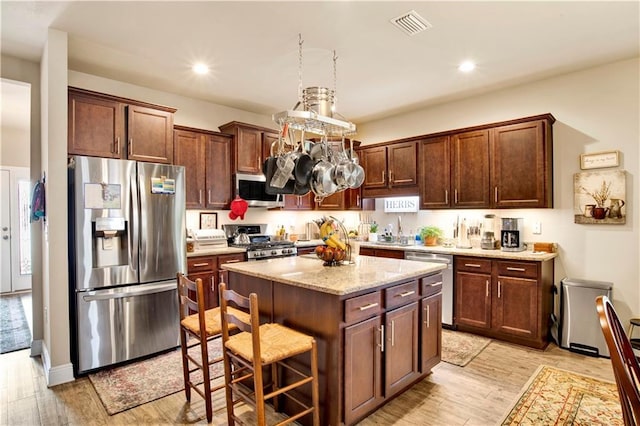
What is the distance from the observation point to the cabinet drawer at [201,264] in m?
3.75

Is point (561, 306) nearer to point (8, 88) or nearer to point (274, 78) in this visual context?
point (274, 78)

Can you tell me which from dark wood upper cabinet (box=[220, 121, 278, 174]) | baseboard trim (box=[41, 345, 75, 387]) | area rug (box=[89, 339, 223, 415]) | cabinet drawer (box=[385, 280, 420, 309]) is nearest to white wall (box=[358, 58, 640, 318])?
cabinet drawer (box=[385, 280, 420, 309])

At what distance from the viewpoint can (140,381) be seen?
9.21 feet

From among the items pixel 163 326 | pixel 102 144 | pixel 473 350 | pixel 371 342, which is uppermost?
pixel 102 144

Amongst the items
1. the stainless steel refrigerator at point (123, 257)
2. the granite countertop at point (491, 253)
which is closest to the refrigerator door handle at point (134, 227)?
the stainless steel refrigerator at point (123, 257)

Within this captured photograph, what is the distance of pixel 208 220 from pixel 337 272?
8.55 feet

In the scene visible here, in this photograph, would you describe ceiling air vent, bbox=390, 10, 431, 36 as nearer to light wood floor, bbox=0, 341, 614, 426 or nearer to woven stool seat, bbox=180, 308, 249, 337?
woven stool seat, bbox=180, 308, 249, 337

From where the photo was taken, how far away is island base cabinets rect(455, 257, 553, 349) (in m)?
3.44

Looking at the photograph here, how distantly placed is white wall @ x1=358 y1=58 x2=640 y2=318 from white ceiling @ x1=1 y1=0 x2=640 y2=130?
22cm

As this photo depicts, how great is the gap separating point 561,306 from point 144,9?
462cm

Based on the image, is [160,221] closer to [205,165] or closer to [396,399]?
[205,165]

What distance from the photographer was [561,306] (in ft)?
11.9

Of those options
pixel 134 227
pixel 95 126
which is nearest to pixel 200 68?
pixel 95 126

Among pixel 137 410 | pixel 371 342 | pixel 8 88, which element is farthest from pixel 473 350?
pixel 8 88
